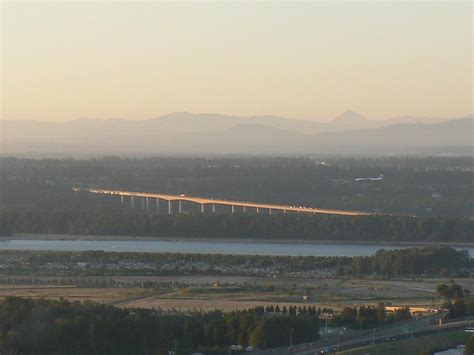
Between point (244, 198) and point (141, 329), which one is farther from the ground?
point (244, 198)

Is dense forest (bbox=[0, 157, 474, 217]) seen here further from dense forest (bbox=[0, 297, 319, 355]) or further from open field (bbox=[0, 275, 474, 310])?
dense forest (bbox=[0, 297, 319, 355])

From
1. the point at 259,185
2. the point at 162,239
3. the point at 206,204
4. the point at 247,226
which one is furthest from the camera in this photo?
the point at 259,185

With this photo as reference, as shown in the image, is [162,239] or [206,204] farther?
[206,204]

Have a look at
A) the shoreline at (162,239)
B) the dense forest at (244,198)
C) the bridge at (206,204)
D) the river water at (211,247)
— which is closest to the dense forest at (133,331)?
the river water at (211,247)

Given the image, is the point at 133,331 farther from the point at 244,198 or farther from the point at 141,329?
the point at 244,198

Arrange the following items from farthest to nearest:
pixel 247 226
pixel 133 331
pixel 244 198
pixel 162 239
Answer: pixel 244 198, pixel 247 226, pixel 162 239, pixel 133 331

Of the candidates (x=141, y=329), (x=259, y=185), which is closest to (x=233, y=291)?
(x=141, y=329)

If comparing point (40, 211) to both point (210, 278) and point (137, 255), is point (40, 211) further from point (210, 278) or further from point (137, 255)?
point (210, 278)
